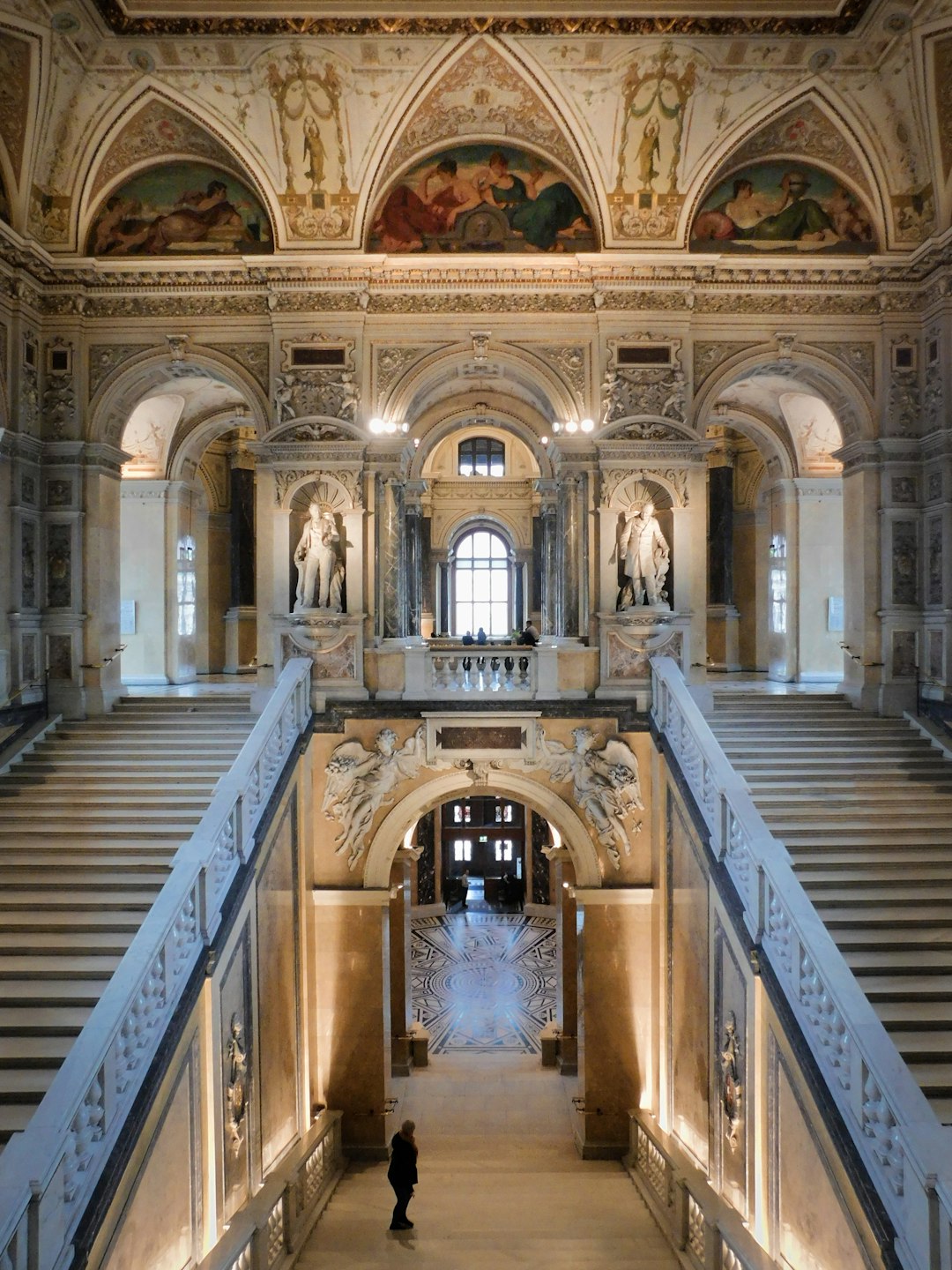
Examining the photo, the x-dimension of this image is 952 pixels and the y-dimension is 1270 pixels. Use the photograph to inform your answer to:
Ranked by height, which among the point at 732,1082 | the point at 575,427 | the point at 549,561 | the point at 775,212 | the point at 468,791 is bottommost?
the point at 732,1082

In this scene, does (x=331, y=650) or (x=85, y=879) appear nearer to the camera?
(x=85, y=879)

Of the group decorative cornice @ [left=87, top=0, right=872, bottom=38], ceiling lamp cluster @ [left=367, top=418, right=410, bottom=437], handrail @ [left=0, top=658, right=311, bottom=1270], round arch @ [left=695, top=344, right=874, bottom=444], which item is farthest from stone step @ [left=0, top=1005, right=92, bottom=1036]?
decorative cornice @ [left=87, top=0, right=872, bottom=38]

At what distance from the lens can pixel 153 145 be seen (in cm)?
1312

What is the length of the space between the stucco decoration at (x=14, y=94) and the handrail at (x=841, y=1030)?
11746mm

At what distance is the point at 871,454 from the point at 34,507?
39.8 feet

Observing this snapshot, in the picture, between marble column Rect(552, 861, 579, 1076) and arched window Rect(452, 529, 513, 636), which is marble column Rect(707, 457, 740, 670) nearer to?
marble column Rect(552, 861, 579, 1076)

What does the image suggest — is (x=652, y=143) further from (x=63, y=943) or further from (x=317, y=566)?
(x=63, y=943)

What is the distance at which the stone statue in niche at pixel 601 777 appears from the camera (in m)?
12.4

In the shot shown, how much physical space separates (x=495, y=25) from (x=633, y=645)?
844 centimetres

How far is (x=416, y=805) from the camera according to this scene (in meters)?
13.0

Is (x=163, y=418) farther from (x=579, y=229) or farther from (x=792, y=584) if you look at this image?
(x=792, y=584)

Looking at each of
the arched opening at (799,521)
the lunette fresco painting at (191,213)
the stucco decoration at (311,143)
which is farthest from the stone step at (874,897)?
the lunette fresco painting at (191,213)

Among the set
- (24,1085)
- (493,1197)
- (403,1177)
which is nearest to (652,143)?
(24,1085)

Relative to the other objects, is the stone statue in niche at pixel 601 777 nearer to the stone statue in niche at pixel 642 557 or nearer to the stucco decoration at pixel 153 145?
the stone statue in niche at pixel 642 557
